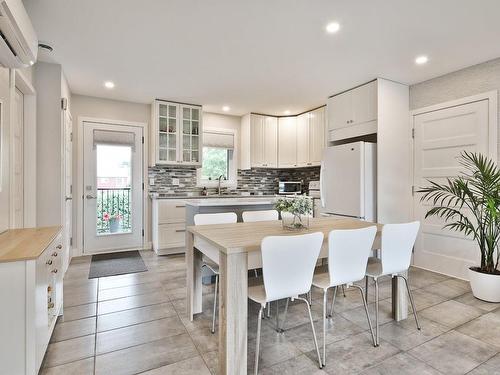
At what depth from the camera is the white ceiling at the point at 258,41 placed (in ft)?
7.10

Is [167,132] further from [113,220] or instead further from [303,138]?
[303,138]

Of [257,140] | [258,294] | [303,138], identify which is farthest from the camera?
[257,140]

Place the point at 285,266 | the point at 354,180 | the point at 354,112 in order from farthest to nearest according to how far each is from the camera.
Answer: the point at 354,112 < the point at 354,180 < the point at 285,266

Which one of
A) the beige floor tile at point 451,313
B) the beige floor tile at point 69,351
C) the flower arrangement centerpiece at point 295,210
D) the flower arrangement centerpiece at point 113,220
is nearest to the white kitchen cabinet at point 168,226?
the flower arrangement centerpiece at point 113,220

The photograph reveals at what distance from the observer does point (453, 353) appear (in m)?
1.85

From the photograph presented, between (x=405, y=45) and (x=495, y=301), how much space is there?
2.62 metres

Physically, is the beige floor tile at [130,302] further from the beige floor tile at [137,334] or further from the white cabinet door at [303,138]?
the white cabinet door at [303,138]

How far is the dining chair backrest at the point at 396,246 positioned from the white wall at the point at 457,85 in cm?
223

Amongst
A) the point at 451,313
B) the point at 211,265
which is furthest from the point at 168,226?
the point at 451,313

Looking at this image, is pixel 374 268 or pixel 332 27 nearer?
pixel 374 268

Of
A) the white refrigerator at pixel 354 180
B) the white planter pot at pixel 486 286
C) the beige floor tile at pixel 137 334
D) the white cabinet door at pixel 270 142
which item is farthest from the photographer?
the white cabinet door at pixel 270 142

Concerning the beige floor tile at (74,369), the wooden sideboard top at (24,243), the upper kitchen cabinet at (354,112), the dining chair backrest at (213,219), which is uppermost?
the upper kitchen cabinet at (354,112)

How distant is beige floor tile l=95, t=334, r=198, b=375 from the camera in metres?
1.69

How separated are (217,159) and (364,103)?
2.84 m
